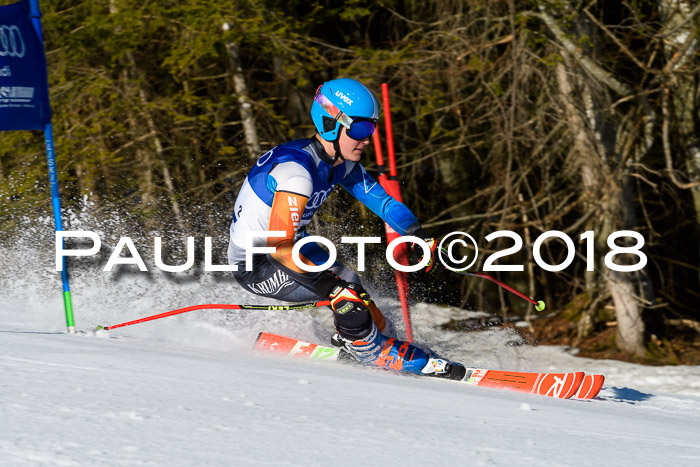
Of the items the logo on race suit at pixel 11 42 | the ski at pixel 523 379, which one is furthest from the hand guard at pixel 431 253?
the logo on race suit at pixel 11 42

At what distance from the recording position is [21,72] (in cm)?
476

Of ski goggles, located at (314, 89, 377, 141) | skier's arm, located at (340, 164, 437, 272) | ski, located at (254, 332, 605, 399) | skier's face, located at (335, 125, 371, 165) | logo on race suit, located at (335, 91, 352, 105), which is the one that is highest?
logo on race suit, located at (335, 91, 352, 105)

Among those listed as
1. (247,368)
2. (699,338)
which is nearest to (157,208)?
(247,368)

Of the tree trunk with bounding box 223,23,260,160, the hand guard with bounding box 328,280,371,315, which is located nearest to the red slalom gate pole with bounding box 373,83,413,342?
the tree trunk with bounding box 223,23,260,160

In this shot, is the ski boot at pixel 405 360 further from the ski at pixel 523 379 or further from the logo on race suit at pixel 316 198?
the logo on race suit at pixel 316 198

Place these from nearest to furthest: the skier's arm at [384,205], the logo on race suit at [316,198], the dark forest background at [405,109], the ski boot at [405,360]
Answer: the logo on race suit at [316,198] < the ski boot at [405,360] < the skier's arm at [384,205] < the dark forest background at [405,109]

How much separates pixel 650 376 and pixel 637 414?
3090 mm

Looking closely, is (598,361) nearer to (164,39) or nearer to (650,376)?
(650,376)

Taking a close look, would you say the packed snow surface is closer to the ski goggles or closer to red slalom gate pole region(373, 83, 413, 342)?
the ski goggles

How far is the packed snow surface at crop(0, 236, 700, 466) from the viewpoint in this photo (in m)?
2.04

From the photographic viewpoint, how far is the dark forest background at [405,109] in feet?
23.3

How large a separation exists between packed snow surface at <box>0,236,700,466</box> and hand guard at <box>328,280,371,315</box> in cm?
34

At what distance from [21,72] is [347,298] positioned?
2546mm

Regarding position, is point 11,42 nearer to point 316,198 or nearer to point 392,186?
point 316,198
